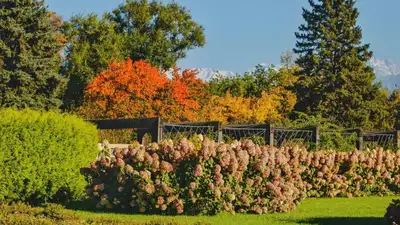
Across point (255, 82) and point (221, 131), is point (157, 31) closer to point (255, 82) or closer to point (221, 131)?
point (255, 82)

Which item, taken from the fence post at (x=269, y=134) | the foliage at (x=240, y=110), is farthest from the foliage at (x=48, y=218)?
the foliage at (x=240, y=110)

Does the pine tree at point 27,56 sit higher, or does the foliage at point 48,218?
the pine tree at point 27,56

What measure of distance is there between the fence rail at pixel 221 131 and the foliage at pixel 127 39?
1980cm

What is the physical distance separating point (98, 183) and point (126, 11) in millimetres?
37604

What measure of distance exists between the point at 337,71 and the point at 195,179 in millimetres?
34973

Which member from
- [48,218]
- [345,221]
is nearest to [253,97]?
[345,221]

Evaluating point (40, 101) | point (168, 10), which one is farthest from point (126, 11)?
point (40, 101)

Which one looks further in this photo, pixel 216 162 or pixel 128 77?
pixel 128 77

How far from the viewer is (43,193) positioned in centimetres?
1289

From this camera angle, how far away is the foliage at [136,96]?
109ft

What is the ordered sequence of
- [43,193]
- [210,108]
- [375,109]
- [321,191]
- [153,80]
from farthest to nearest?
[375,109] → [210,108] → [153,80] → [321,191] → [43,193]

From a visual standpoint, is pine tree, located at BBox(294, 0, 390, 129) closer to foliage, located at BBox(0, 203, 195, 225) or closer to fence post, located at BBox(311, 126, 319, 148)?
fence post, located at BBox(311, 126, 319, 148)

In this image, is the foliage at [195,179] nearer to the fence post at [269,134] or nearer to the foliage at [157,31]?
the fence post at [269,134]

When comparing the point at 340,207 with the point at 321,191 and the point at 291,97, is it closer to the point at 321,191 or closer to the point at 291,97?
the point at 321,191
